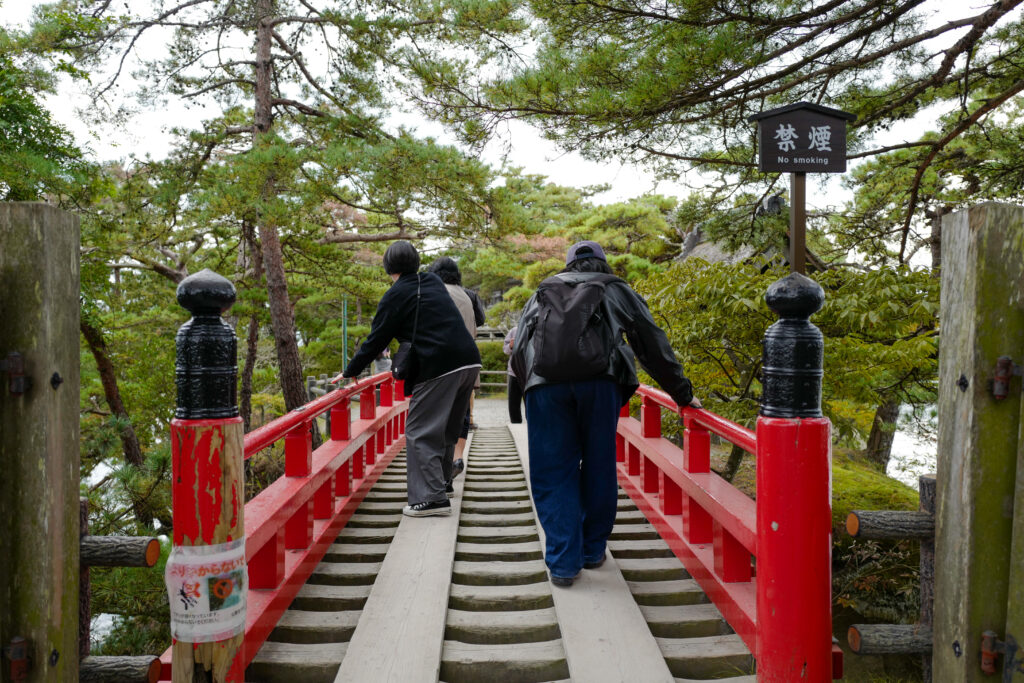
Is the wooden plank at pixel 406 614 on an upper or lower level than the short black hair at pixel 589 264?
lower

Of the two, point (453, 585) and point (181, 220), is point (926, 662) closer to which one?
point (453, 585)

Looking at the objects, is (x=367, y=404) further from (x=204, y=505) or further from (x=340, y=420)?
(x=204, y=505)

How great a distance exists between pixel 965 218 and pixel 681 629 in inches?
68.3

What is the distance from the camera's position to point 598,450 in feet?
8.52

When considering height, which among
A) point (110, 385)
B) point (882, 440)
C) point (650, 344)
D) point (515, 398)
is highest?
point (650, 344)

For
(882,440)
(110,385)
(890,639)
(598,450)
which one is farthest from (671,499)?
(882,440)

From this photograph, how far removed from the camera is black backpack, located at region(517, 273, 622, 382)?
8.09ft

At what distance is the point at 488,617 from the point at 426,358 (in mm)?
1597

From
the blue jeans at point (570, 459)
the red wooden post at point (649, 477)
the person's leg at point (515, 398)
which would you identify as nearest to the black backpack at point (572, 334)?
the blue jeans at point (570, 459)

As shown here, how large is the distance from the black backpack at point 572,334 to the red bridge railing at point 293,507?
1144 millimetres

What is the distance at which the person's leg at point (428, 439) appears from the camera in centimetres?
353

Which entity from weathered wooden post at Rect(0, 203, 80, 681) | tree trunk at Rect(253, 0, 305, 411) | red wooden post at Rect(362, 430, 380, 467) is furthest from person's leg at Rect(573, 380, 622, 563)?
tree trunk at Rect(253, 0, 305, 411)

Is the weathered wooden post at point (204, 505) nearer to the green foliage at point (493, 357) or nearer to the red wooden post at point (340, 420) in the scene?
the red wooden post at point (340, 420)

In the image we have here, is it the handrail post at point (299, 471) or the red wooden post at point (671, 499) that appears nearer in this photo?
the handrail post at point (299, 471)
